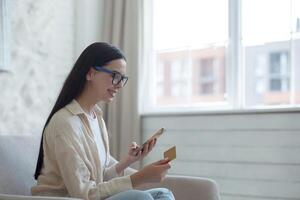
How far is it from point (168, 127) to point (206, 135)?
0.27 meters

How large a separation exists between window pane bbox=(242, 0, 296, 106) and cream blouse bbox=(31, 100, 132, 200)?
134 centimetres

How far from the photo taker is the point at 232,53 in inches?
104

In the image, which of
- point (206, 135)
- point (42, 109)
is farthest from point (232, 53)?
point (42, 109)

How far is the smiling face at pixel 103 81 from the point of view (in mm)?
1576

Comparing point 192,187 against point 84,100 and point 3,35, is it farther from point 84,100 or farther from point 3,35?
point 3,35

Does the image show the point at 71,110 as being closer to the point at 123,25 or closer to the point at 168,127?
the point at 168,127

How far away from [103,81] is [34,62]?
1135 millimetres

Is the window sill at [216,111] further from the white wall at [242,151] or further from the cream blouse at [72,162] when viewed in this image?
the cream blouse at [72,162]

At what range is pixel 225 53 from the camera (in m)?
2.71

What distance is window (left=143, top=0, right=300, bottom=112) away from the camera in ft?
8.29

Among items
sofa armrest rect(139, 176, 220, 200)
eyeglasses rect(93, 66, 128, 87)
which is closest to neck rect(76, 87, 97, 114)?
eyeglasses rect(93, 66, 128, 87)

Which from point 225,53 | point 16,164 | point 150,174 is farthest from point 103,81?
point 225,53

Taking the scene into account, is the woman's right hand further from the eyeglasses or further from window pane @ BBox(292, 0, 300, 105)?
window pane @ BBox(292, 0, 300, 105)

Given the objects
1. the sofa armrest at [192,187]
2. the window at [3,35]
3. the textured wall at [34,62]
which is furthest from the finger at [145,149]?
the window at [3,35]
